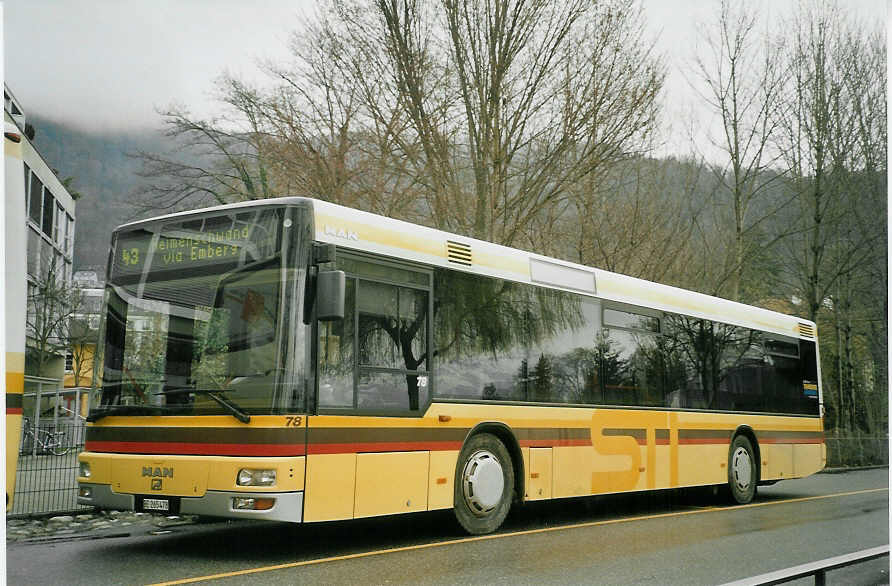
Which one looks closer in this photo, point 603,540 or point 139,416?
point 139,416

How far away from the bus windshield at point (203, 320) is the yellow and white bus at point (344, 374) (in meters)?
0.01

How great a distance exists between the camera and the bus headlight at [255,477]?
21.5ft

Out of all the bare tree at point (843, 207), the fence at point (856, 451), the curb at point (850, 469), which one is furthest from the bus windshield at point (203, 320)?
the curb at point (850, 469)

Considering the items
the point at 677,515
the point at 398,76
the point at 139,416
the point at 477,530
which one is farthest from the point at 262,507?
the point at 398,76

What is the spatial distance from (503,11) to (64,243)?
28.5 ft

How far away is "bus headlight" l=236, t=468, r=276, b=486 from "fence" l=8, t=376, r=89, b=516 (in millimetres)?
2630

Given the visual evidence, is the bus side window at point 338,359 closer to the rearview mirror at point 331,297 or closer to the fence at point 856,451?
the rearview mirror at point 331,297

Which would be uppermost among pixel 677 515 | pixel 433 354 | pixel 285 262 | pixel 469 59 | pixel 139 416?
pixel 469 59

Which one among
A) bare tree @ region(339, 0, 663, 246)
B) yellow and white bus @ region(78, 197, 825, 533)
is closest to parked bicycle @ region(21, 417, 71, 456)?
yellow and white bus @ region(78, 197, 825, 533)

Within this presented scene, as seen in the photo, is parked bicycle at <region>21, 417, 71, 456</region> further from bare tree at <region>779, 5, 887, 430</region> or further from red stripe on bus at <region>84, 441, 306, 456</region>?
bare tree at <region>779, 5, 887, 430</region>

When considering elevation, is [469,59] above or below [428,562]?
above

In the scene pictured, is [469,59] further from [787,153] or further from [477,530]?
[477,530]

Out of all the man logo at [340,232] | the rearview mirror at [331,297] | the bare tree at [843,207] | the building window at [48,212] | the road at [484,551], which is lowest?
the road at [484,551]

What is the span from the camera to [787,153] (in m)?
15.1
